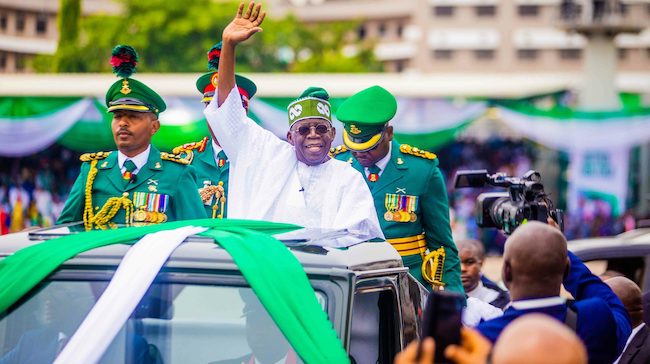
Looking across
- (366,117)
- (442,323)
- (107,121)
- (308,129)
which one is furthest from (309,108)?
(107,121)

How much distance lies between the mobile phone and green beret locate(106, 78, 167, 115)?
12.3ft

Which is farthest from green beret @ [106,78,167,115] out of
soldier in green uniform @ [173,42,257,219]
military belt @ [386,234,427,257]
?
military belt @ [386,234,427,257]

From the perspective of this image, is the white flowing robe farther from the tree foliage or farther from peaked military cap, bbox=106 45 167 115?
the tree foliage

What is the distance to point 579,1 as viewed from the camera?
32844 millimetres

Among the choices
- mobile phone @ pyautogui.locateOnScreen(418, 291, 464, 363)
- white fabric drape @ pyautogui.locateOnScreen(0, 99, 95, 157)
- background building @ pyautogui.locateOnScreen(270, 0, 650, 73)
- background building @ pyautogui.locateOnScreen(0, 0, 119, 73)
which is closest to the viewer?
mobile phone @ pyautogui.locateOnScreen(418, 291, 464, 363)

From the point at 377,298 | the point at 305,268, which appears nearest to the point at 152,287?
the point at 305,268

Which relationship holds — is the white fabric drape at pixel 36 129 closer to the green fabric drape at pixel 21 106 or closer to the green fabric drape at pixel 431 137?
the green fabric drape at pixel 21 106

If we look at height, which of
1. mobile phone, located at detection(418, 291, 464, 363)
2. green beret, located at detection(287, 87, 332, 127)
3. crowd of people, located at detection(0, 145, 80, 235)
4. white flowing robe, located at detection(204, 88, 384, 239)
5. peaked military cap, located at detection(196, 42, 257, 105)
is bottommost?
crowd of people, located at detection(0, 145, 80, 235)

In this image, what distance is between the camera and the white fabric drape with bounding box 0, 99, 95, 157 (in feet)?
69.8

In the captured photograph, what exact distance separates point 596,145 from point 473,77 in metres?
2.88

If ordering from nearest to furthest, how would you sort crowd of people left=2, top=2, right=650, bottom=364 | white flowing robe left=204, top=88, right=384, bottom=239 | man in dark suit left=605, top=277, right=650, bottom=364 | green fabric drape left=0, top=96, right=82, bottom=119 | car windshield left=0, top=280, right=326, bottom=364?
car windshield left=0, top=280, right=326, bottom=364 < crowd of people left=2, top=2, right=650, bottom=364 < white flowing robe left=204, top=88, right=384, bottom=239 < man in dark suit left=605, top=277, right=650, bottom=364 < green fabric drape left=0, top=96, right=82, bottom=119

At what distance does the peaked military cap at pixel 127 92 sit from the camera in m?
6.36

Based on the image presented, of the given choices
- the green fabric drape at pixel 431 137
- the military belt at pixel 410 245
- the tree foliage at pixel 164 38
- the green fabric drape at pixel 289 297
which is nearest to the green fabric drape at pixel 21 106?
the green fabric drape at pixel 431 137

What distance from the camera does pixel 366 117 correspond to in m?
6.42
